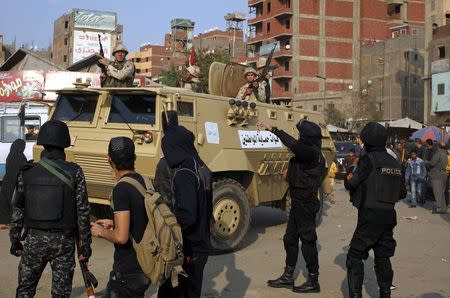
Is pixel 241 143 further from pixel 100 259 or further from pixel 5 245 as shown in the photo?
pixel 5 245

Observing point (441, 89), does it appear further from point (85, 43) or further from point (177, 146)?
point (177, 146)

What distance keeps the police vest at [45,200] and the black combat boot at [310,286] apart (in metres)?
3.08

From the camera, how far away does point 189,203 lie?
12.6 feet

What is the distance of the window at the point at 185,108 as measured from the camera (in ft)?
25.6

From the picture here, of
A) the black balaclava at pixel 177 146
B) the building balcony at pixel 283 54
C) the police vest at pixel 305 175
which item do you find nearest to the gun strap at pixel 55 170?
the black balaclava at pixel 177 146

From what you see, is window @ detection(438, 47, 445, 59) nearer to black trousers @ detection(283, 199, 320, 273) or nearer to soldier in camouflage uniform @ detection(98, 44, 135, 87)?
soldier in camouflage uniform @ detection(98, 44, 135, 87)

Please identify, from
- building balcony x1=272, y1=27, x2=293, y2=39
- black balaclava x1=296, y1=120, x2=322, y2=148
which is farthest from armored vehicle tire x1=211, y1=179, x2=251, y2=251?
building balcony x1=272, y1=27, x2=293, y2=39

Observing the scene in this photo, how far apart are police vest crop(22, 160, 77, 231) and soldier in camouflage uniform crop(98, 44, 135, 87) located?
497cm

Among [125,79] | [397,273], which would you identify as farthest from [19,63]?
[397,273]

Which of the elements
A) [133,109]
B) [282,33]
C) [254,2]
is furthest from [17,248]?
[254,2]

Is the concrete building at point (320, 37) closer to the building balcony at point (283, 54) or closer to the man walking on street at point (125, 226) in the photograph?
the building balcony at point (283, 54)

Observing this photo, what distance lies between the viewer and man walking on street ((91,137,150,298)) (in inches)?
141

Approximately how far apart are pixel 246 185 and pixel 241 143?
28.1 inches

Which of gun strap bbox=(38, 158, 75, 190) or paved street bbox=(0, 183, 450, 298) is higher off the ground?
gun strap bbox=(38, 158, 75, 190)
